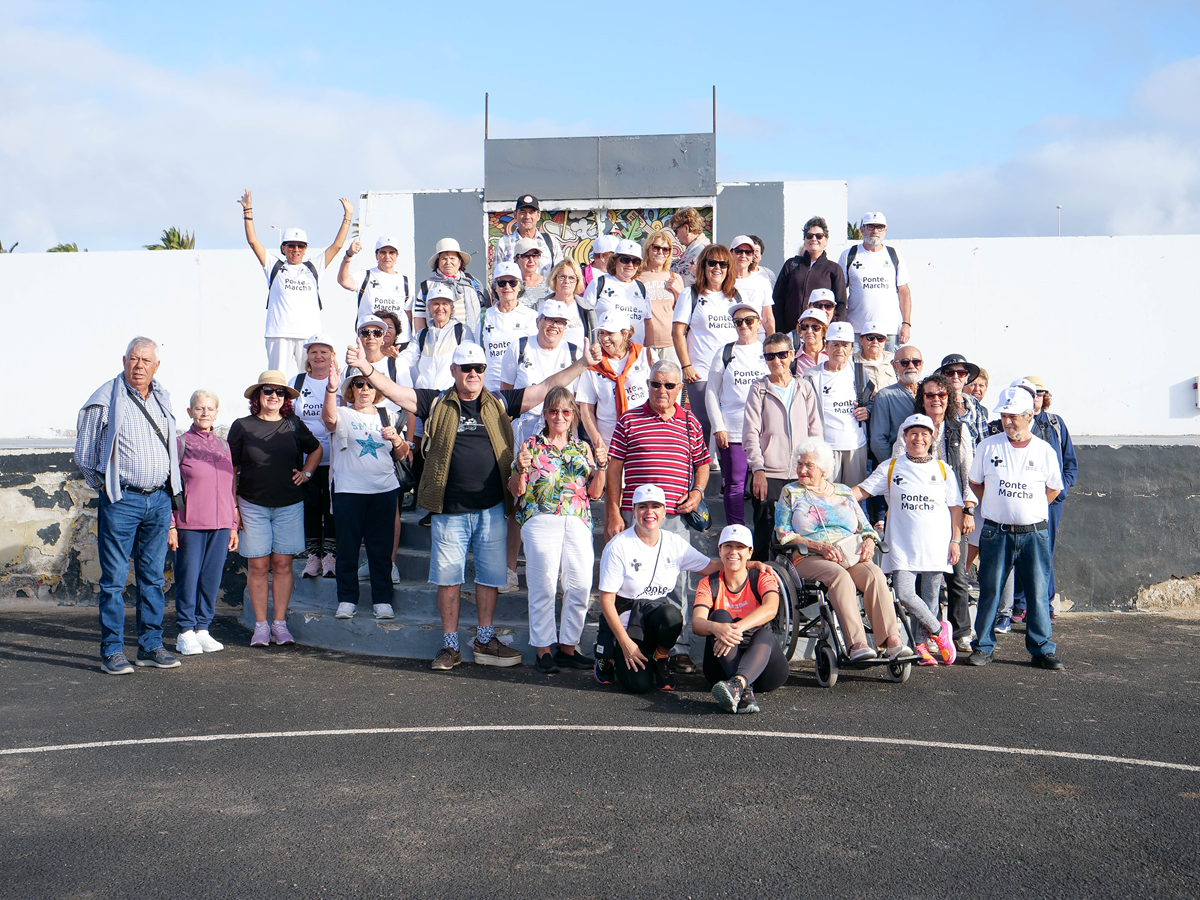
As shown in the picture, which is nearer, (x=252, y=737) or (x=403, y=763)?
(x=403, y=763)

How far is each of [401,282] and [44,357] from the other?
381 inches

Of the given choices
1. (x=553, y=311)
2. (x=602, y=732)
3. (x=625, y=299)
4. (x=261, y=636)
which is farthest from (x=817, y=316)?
(x=261, y=636)

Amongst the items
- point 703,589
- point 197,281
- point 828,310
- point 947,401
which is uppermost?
point 197,281

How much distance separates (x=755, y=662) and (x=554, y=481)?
178cm

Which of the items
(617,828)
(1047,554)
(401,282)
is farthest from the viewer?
(401,282)

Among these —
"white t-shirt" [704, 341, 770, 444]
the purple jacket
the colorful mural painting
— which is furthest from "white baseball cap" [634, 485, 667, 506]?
the colorful mural painting

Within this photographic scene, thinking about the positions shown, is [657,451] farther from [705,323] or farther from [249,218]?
[249,218]

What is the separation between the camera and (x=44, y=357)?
16.0m

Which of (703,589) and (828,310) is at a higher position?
(828,310)

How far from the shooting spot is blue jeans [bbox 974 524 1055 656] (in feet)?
21.9

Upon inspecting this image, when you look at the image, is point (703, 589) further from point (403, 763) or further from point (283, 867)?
point (283, 867)

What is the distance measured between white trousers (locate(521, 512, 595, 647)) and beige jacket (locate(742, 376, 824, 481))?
1368mm

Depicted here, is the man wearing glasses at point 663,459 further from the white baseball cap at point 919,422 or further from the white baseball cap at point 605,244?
the white baseball cap at point 605,244

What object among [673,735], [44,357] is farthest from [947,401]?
[44,357]
